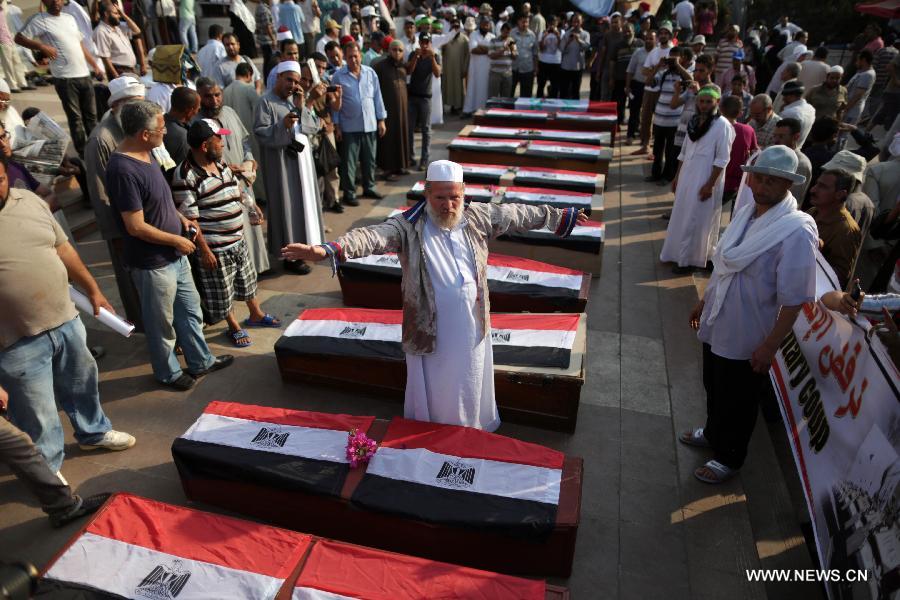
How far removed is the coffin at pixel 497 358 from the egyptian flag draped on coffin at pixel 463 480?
686 mm

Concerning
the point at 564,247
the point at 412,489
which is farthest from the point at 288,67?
the point at 412,489

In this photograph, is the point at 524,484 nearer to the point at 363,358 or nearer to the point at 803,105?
the point at 363,358

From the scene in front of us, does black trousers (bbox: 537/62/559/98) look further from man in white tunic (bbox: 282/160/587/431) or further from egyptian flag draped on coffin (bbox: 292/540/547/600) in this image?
egyptian flag draped on coffin (bbox: 292/540/547/600)

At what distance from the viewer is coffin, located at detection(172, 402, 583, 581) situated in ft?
8.90

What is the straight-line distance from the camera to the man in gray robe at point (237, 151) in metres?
4.84

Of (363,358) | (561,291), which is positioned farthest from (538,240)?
(363,358)

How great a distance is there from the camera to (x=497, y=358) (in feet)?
12.8

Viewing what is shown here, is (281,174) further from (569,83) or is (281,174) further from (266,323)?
(569,83)

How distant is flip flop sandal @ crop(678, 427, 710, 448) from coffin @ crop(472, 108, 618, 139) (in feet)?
24.1

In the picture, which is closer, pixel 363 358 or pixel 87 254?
pixel 363 358

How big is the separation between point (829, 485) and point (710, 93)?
4.09 m

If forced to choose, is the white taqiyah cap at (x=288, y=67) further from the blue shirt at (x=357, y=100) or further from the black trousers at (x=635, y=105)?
the black trousers at (x=635, y=105)

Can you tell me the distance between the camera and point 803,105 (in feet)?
19.7

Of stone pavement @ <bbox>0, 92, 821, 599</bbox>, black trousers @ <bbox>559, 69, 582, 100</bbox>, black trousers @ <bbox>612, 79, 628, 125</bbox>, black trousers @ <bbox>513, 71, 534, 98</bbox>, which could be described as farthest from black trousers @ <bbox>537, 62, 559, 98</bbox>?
stone pavement @ <bbox>0, 92, 821, 599</bbox>
